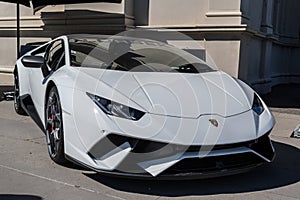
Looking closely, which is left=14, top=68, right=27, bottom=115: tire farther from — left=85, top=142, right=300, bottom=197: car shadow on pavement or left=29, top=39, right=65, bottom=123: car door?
left=85, top=142, right=300, bottom=197: car shadow on pavement

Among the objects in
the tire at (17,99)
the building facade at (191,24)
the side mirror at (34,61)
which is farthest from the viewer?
the building facade at (191,24)

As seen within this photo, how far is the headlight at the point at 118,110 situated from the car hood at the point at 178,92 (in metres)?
0.06

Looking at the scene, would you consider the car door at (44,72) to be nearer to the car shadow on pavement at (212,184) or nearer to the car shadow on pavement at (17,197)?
the car shadow on pavement at (212,184)

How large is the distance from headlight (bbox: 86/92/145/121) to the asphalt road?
25.8 inches

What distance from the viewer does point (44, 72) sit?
453cm

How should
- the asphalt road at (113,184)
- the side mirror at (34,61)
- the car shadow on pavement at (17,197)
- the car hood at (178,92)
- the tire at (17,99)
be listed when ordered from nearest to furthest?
the car shadow on pavement at (17,197), the asphalt road at (113,184), the car hood at (178,92), the side mirror at (34,61), the tire at (17,99)

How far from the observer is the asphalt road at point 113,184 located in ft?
10.2

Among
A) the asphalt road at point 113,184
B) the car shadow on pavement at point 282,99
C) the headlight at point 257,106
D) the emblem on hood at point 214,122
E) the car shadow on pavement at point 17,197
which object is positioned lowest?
the car shadow on pavement at point 282,99

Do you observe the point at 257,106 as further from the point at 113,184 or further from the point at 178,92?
the point at 113,184

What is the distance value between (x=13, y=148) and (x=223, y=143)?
255cm

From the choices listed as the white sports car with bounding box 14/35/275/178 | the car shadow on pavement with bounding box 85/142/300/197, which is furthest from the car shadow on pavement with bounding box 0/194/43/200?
the car shadow on pavement with bounding box 85/142/300/197

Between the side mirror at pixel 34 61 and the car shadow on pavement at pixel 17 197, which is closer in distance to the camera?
the car shadow on pavement at pixel 17 197

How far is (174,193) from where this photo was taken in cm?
316

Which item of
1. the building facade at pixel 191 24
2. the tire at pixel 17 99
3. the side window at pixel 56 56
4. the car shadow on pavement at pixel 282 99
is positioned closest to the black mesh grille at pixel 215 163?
the side window at pixel 56 56
